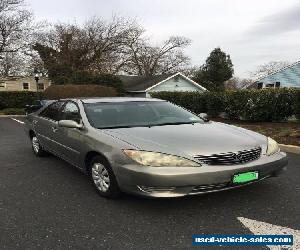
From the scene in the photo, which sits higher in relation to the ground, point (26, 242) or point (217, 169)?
point (217, 169)

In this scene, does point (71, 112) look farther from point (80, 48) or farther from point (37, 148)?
point (80, 48)

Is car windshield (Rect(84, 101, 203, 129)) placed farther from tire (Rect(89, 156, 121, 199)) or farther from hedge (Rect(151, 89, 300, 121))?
hedge (Rect(151, 89, 300, 121))

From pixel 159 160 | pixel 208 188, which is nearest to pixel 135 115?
pixel 159 160

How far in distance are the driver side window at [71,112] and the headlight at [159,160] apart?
5.44 ft

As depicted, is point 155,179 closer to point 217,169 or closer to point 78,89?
point 217,169

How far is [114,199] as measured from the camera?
14.6 ft

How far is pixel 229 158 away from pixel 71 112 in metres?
2.87

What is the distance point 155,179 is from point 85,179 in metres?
2.05

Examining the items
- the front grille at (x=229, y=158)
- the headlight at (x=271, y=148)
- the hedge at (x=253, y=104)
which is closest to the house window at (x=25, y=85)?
the hedge at (x=253, y=104)

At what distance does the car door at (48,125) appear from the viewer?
611 cm

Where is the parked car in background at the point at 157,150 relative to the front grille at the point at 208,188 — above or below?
above

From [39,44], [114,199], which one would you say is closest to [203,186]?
[114,199]

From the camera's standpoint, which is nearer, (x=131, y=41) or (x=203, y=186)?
(x=203, y=186)

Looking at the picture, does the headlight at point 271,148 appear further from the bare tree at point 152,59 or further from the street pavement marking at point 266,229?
the bare tree at point 152,59
